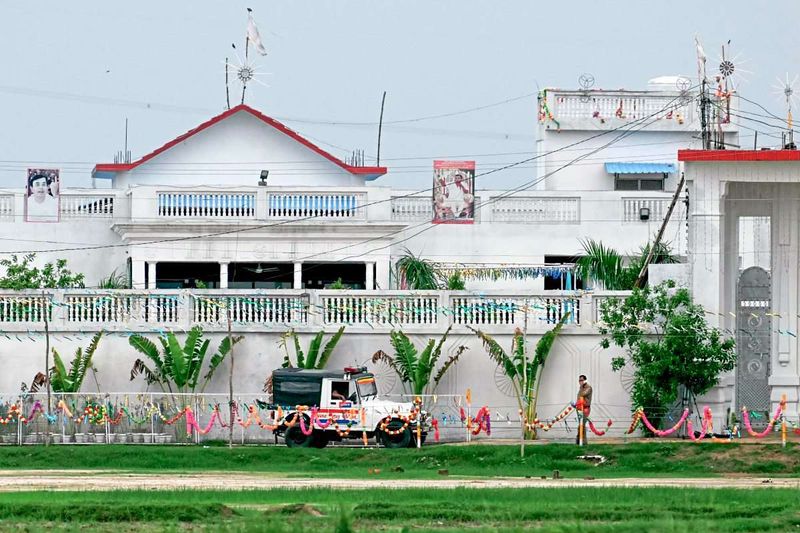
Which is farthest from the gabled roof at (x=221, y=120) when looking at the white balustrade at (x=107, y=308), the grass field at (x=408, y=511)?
the grass field at (x=408, y=511)

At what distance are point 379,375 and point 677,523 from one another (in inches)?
690

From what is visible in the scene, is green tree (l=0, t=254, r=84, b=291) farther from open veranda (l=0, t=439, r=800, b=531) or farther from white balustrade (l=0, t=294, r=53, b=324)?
open veranda (l=0, t=439, r=800, b=531)

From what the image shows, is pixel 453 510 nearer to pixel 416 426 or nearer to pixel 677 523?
pixel 677 523

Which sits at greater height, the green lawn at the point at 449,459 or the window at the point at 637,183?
the window at the point at 637,183

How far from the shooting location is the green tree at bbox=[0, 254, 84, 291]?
136ft

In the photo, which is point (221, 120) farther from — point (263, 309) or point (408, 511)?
point (408, 511)

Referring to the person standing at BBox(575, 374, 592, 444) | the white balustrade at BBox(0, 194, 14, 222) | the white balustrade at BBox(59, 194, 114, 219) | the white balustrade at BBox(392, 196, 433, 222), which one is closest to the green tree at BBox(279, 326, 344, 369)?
the person standing at BBox(575, 374, 592, 444)

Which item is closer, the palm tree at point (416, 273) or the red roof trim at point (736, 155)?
the red roof trim at point (736, 155)

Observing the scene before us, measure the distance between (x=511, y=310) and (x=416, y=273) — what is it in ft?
24.6

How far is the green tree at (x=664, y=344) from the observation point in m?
36.5

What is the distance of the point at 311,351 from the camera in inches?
1486

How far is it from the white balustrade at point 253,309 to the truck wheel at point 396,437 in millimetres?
3944

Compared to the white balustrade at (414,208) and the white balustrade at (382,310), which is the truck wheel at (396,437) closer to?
the white balustrade at (382,310)

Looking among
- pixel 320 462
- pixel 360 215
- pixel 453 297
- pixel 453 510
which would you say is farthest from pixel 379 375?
pixel 453 510
